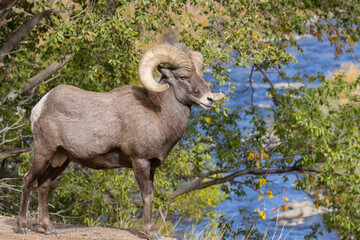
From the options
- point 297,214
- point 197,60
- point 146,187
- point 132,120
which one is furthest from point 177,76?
point 297,214

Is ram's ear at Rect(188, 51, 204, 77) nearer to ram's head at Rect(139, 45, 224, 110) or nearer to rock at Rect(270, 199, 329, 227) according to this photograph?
ram's head at Rect(139, 45, 224, 110)

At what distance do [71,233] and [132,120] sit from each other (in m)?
1.64

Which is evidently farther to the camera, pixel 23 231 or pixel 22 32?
pixel 22 32

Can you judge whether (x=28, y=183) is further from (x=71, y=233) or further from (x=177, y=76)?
(x=177, y=76)

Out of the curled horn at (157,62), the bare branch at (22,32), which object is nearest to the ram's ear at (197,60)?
the curled horn at (157,62)

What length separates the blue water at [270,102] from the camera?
22.8 metres

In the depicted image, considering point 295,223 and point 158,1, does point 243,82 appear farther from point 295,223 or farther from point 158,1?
point 158,1

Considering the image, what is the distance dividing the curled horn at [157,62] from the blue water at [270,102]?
11.5 meters

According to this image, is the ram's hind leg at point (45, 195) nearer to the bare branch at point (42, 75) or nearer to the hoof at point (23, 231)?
the hoof at point (23, 231)

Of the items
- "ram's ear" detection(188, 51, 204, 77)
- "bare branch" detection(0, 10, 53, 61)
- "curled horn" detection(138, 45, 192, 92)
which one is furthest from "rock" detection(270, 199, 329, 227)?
"curled horn" detection(138, 45, 192, 92)

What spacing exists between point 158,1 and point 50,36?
185cm

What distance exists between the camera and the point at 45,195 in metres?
6.72

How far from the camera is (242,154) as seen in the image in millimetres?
12164

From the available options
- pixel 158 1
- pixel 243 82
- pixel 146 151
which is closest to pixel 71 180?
pixel 158 1
